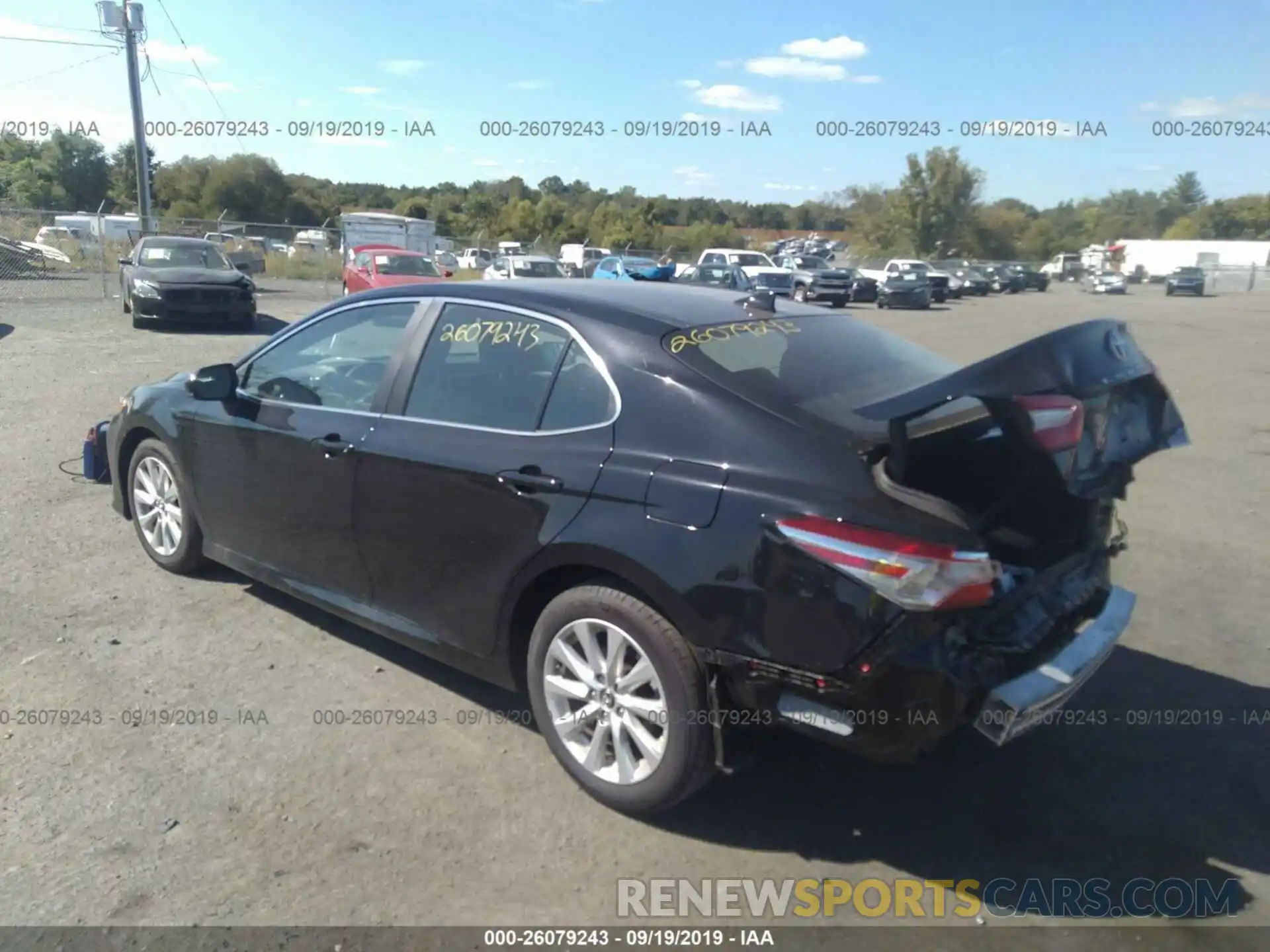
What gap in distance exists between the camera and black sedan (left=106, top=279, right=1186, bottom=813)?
301 centimetres

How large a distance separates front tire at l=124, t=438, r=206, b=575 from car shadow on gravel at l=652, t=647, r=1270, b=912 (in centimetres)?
316

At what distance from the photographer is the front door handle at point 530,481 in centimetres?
357

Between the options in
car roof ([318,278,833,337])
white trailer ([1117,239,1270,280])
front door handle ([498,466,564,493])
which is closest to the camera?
front door handle ([498,466,564,493])

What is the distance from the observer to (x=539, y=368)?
12.7 ft

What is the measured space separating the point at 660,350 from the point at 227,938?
2.23 m

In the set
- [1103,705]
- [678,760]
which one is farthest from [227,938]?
[1103,705]

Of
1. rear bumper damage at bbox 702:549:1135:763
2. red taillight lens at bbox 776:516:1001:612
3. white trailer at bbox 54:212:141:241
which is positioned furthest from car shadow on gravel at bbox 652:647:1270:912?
white trailer at bbox 54:212:141:241

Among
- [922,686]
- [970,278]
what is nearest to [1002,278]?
[970,278]

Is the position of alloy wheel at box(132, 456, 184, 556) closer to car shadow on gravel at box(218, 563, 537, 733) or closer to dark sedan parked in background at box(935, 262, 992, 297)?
car shadow on gravel at box(218, 563, 537, 733)

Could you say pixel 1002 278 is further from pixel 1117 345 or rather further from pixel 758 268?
pixel 1117 345

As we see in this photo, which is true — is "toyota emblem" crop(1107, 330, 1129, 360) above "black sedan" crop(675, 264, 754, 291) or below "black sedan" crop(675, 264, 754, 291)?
above

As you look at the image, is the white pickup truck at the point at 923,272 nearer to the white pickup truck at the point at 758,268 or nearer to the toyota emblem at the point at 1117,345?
the white pickup truck at the point at 758,268

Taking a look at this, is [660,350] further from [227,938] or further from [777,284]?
[777,284]

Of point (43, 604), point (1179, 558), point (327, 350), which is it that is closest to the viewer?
point (327, 350)
